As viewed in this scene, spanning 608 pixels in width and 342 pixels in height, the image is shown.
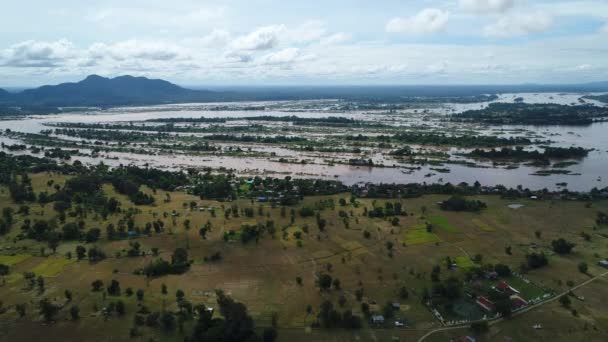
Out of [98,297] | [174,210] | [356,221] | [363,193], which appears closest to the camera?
[98,297]

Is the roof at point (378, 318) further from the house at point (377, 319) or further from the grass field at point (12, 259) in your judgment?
the grass field at point (12, 259)

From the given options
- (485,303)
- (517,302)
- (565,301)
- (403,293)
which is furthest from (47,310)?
(565,301)

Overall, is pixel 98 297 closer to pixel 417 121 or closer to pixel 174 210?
pixel 174 210

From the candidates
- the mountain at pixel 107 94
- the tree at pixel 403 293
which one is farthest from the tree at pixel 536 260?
the mountain at pixel 107 94

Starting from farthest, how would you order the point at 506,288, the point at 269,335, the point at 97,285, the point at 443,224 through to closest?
the point at 443,224 → the point at 97,285 → the point at 506,288 → the point at 269,335

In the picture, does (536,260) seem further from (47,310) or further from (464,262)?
(47,310)


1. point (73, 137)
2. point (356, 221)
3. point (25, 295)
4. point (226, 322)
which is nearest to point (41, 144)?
point (73, 137)
